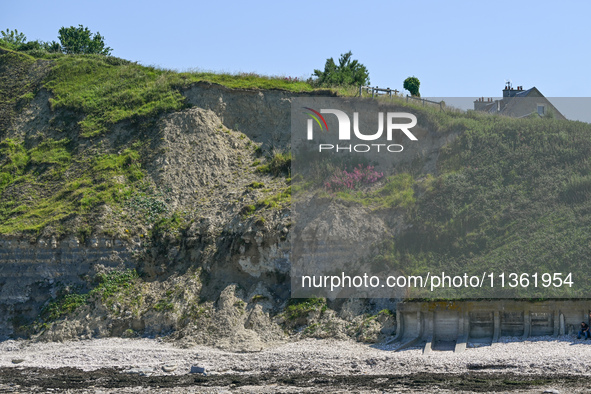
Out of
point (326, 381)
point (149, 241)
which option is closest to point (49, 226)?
point (149, 241)

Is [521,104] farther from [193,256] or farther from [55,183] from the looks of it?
[55,183]

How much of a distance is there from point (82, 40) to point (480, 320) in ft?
136

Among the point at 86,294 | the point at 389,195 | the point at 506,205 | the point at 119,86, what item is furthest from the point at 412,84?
the point at 86,294

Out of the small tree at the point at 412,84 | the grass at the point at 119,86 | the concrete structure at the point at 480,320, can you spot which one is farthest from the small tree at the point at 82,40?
the concrete structure at the point at 480,320

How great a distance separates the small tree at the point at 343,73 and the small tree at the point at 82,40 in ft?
63.6

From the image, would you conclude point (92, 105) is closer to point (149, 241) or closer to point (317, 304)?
point (149, 241)

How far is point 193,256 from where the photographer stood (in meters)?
41.9

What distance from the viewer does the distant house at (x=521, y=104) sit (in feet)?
185

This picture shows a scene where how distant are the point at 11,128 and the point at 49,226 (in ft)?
36.8

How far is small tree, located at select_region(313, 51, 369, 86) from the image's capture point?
5306 cm

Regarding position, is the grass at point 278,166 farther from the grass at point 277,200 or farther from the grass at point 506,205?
the grass at point 506,205

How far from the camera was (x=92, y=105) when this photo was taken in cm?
5206

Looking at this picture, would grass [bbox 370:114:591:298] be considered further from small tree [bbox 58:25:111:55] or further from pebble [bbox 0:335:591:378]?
small tree [bbox 58:25:111:55]

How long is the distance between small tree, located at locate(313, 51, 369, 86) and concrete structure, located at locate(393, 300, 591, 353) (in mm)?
19981
